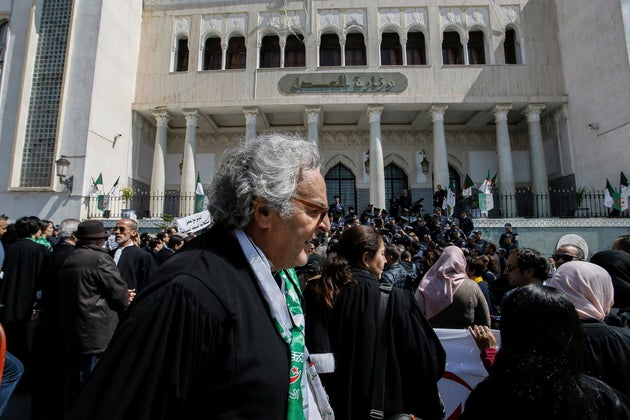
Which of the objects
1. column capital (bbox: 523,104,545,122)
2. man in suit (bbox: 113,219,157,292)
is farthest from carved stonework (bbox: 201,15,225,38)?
man in suit (bbox: 113,219,157,292)

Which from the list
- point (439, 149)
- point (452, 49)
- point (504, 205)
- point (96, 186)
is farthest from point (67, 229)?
point (452, 49)

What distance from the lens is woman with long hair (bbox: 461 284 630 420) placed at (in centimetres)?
123

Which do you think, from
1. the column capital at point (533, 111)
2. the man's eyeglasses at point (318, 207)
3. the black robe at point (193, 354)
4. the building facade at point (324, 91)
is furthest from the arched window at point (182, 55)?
the black robe at point (193, 354)

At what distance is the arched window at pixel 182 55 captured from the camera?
17.4 meters

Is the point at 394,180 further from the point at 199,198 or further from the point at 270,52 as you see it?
the point at 199,198

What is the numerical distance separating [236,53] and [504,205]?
13.4 metres

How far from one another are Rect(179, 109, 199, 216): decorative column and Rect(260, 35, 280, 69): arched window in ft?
13.4

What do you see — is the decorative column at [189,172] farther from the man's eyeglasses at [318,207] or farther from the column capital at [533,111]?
the man's eyeglasses at [318,207]

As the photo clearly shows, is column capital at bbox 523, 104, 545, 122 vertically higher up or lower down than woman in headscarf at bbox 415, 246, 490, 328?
higher up

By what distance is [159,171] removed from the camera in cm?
1591

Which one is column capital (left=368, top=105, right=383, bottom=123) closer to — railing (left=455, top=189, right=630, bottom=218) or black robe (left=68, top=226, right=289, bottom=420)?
railing (left=455, top=189, right=630, bottom=218)

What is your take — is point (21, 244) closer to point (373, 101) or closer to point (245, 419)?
point (245, 419)

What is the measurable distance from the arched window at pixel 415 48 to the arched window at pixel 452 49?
3.16ft

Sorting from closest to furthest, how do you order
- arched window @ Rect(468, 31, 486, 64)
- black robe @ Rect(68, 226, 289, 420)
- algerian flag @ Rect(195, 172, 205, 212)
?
black robe @ Rect(68, 226, 289, 420), algerian flag @ Rect(195, 172, 205, 212), arched window @ Rect(468, 31, 486, 64)
